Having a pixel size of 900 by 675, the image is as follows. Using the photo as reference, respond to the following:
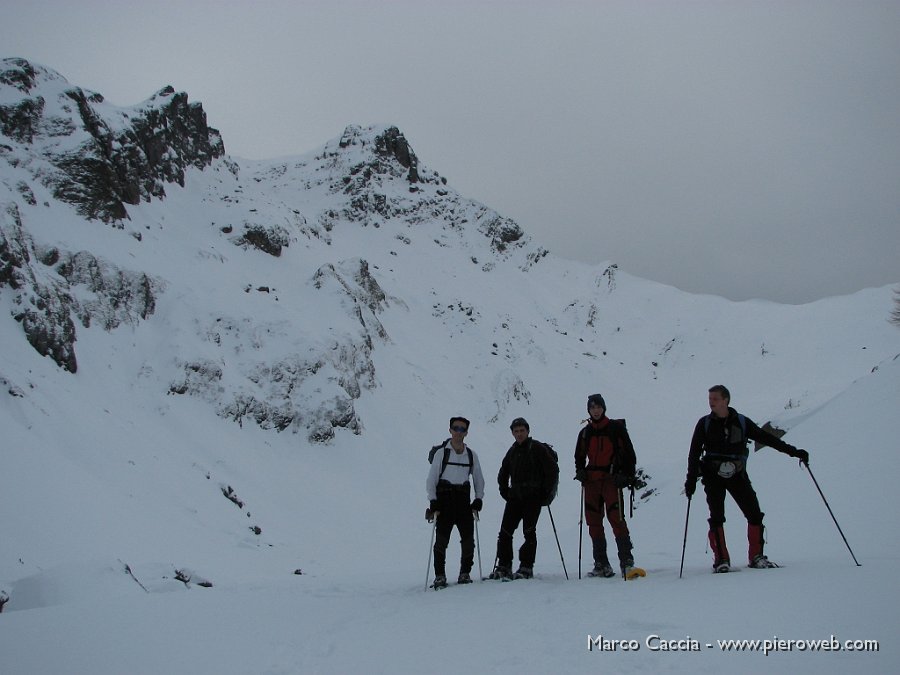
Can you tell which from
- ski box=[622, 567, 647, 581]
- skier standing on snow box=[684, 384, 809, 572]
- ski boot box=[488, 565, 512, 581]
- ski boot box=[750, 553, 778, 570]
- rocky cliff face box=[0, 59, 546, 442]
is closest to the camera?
ski boot box=[750, 553, 778, 570]

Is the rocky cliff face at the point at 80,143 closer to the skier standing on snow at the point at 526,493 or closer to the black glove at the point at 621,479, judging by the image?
the skier standing on snow at the point at 526,493

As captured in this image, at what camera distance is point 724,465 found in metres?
7.33

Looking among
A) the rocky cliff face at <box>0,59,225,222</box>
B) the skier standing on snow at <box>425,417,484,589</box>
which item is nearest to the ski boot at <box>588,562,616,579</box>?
the skier standing on snow at <box>425,417,484,589</box>

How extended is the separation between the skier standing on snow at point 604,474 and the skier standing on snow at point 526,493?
19.9 inches

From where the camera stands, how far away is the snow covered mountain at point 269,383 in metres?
10.4

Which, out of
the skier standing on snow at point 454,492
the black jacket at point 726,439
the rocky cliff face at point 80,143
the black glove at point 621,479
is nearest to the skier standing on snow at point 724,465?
the black jacket at point 726,439

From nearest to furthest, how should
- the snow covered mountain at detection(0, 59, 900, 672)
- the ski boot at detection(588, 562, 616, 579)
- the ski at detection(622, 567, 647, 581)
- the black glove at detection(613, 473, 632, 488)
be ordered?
the ski at detection(622, 567, 647, 581) → the black glove at detection(613, 473, 632, 488) → the ski boot at detection(588, 562, 616, 579) → the snow covered mountain at detection(0, 59, 900, 672)

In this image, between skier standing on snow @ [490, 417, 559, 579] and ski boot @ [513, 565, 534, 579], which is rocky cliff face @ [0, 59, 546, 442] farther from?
ski boot @ [513, 565, 534, 579]

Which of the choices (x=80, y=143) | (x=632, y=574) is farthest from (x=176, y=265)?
(x=632, y=574)

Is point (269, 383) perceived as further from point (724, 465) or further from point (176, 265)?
point (724, 465)

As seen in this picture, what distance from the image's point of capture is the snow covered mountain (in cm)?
1044

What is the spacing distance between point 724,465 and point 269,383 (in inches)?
981

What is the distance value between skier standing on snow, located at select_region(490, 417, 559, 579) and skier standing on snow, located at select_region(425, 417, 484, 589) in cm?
47

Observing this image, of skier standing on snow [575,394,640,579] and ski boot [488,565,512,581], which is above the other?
skier standing on snow [575,394,640,579]
